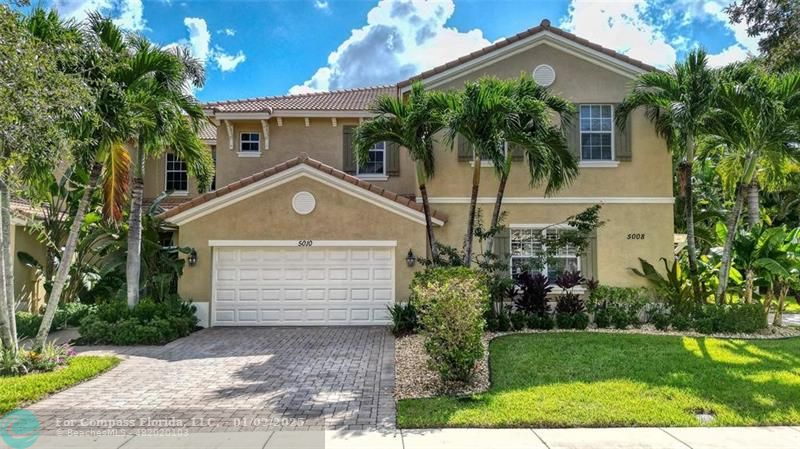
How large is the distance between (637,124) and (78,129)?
14.6 m

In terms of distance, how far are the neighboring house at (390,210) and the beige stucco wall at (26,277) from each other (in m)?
6.06

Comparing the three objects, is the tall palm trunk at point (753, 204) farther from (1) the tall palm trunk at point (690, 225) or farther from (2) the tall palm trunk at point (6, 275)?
(2) the tall palm trunk at point (6, 275)

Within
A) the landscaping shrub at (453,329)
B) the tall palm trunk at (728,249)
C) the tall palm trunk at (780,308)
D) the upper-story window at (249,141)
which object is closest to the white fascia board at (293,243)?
the upper-story window at (249,141)

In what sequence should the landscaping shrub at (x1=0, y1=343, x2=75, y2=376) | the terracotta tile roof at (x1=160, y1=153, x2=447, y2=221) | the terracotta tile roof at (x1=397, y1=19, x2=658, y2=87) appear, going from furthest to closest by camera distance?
the terracotta tile roof at (x1=397, y1=19, x2=658, y2=87) → the terracotta tile roof at (x1=160, y1=153, x2=447, y2=221) → the landscaping shrub at (x1=0, y1=343, x2=75, y2=376)

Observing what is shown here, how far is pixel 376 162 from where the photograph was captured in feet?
55.0

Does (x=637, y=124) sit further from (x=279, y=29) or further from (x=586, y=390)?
(x=279, y=29)

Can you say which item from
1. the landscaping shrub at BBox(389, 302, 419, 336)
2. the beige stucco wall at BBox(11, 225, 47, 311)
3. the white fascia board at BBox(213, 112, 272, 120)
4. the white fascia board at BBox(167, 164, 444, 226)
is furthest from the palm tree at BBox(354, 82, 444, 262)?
the beige stucco wall at BBox(11, 225, 47, 311)

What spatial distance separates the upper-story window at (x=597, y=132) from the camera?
48.5 feet

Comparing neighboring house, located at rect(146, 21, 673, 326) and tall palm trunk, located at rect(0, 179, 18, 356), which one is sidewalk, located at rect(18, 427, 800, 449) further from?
neighboring house, located at rect(146, 21, 673, 326)

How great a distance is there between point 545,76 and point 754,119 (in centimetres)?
568

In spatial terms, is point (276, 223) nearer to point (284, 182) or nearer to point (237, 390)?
point (284, 182)

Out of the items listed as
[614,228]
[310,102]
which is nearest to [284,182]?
[310,102]

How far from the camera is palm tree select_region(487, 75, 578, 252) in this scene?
1118 cm

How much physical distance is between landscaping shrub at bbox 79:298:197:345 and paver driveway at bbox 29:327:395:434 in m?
0.46
